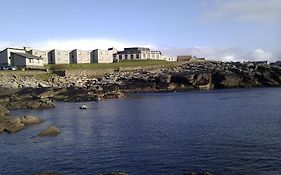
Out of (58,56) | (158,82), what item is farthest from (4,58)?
(158,82)

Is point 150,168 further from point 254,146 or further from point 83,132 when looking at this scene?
point 83,132

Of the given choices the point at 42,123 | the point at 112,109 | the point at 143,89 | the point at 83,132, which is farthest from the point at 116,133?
the point at 143,89

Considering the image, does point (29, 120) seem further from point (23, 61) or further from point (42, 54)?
point (42, 54)

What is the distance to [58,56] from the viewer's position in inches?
7539

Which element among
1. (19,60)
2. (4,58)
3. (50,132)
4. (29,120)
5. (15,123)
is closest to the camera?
(50,132)

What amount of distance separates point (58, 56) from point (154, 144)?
504 feet

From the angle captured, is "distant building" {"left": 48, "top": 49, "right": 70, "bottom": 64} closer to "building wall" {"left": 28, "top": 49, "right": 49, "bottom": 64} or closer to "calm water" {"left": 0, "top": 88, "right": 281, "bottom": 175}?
"building wall" {"left": 28, "top": 49, "right": 49, "bottom": 64}

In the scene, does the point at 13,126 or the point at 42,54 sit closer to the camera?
the point at 13,126

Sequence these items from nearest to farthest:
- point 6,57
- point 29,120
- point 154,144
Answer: point 154,144
point 29,120
point 6,57

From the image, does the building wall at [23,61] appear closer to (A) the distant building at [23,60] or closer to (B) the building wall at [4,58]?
(A) the distant building at [23,60]

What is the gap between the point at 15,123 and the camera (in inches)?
2343

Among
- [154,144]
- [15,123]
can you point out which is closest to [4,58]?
[15,123]

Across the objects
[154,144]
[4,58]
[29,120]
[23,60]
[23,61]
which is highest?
[4,58]

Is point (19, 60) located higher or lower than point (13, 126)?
higher
